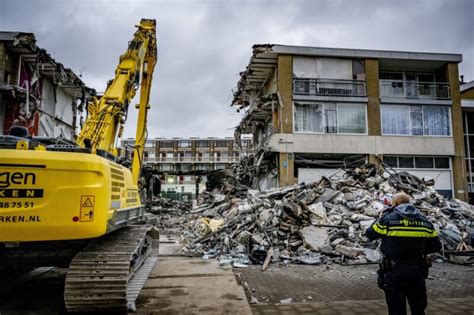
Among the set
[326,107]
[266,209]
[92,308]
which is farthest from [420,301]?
[326,107]

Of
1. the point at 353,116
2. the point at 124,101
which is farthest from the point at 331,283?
the point at 353,116

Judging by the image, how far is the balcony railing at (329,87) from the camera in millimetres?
21719

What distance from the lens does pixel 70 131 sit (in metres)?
23.5

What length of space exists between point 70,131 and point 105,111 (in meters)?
19.1

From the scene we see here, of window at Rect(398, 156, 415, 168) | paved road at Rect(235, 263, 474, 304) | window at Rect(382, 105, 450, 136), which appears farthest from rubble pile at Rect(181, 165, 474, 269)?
window at Rect(382, 105, 450, 136)

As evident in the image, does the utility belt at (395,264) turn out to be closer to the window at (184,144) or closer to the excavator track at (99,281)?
the excavator track at (99,281)

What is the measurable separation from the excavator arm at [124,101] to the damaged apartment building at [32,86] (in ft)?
21.4

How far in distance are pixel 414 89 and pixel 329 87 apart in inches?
276

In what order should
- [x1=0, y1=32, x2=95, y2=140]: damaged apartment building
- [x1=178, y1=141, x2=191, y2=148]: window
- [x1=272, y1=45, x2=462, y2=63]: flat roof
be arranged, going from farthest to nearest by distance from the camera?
[x1=178, y1=141, x2=191, y2=148]: window < [x1=272, y1=45, x2=462, y2=63]: flat roof < [x1=0, y1=32, x2=95, y2=140]: damaged apartment building

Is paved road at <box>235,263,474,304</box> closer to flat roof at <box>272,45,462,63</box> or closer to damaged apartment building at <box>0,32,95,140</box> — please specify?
damaged apartment building at <box>0,32,95,140</box>

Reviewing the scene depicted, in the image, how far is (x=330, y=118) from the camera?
2161 centimetres

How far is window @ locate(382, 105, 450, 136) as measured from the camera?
2242cm

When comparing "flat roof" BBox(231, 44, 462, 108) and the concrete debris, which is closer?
the concrete debris

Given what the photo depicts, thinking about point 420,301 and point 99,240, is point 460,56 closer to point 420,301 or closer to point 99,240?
point 420,301
